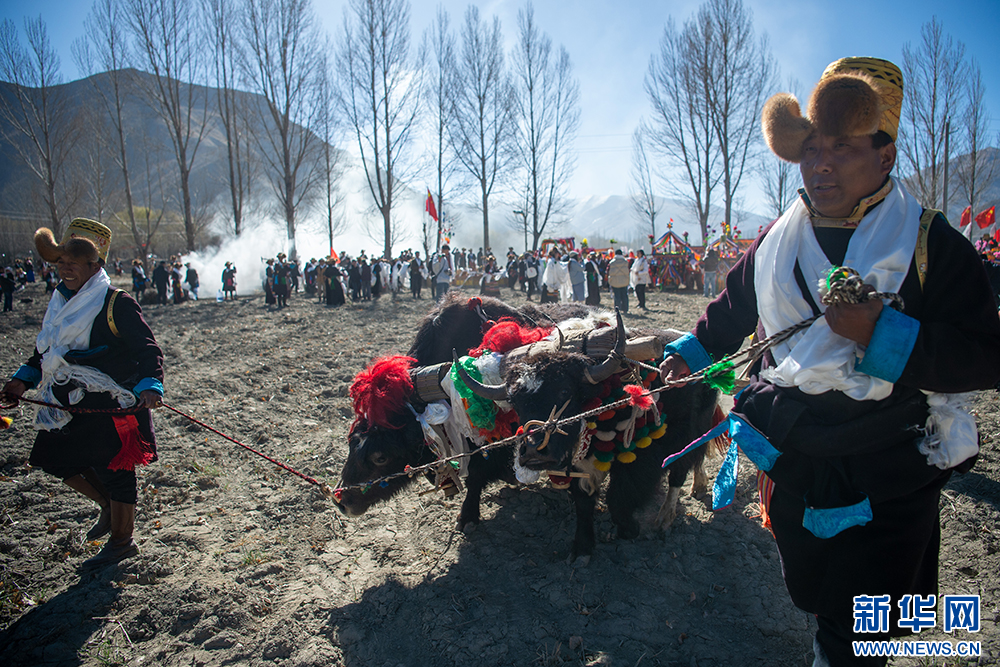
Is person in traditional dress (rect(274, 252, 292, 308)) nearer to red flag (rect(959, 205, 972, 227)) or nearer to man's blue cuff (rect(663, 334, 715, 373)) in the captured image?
man's blue cuff (rect(663, 334, 715, 373))

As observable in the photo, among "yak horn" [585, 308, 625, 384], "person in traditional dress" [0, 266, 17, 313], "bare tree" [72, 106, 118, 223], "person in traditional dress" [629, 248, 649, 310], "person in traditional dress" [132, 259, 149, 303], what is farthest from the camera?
"bare tree" [72, 106, 118, 223]

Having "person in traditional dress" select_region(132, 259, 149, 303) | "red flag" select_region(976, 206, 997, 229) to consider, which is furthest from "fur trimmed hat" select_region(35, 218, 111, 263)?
"red flag" select_region(976, 206, 997, 229)

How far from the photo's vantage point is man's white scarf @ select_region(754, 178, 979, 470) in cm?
144

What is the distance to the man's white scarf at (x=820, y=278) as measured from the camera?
145 centimetres

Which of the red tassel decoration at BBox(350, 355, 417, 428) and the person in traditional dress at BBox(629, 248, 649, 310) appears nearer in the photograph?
the red tassel decoration at BBox(350, 355, 417, 428)

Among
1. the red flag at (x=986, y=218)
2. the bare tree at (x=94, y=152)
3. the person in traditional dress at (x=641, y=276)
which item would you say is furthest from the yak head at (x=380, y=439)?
the bare tree at (x=94, y=152)

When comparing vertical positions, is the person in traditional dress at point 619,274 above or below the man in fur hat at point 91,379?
above

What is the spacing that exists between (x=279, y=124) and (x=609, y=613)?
2901cm

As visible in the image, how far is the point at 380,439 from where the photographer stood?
347 cm

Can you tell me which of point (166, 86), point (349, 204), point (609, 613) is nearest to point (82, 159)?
point (166, 86)

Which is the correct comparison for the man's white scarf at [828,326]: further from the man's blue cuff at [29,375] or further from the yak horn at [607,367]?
the man's blue cuff at [29,375]

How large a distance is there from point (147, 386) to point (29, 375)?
830 millimetres

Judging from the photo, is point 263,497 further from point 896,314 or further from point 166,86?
point 166,86

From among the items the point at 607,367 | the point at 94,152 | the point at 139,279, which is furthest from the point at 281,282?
the point at 94,152
